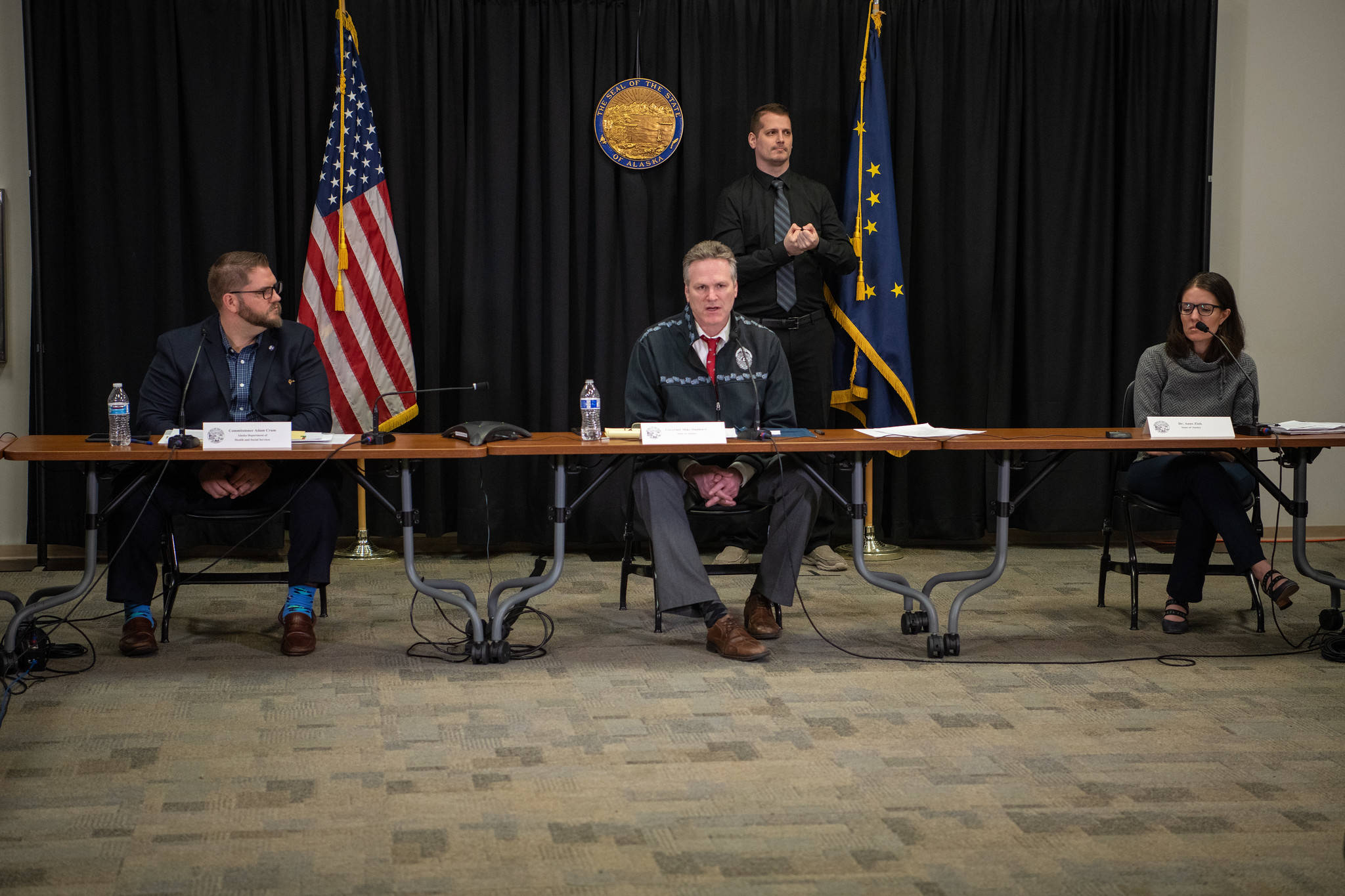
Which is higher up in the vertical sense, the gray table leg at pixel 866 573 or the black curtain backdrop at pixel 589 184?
the black curtain backdrop at pixel 589 184

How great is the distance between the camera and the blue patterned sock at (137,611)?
142 inches

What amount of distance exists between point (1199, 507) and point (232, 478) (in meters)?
3.05

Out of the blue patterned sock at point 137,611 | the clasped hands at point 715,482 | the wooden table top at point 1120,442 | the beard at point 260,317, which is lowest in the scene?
the blue patterned sock at point 137,611

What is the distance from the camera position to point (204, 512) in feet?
12.1

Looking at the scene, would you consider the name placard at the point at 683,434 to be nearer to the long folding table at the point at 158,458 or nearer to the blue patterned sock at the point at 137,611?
the long folding table at the point at 158,458

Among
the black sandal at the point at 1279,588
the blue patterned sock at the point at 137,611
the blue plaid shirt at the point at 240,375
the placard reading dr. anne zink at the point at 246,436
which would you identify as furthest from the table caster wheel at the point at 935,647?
the blue patterned sock at the point at 137,611

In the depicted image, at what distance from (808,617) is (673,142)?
7.57ft

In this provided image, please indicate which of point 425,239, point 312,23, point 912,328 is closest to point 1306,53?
point 912,328

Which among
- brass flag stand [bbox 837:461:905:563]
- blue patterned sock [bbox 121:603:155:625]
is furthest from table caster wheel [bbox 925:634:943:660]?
blue patterned sock [bbox 121:603:155:625]

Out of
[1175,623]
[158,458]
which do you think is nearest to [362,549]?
[158,458]

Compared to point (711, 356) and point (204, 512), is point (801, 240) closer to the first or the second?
point (711, 356)

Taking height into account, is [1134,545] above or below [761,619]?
above

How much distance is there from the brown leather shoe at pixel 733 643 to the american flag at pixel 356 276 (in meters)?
1.97

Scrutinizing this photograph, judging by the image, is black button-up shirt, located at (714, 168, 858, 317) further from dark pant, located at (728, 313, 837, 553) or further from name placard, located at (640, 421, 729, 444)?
name placard, located at (640, 421, 729, 444)
